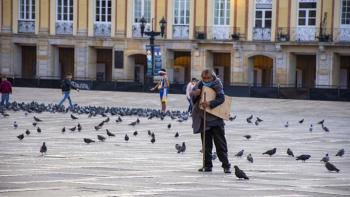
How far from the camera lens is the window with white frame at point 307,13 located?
49250 millimetres

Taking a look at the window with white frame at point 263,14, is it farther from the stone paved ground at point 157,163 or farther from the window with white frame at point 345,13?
the stone paved ground at point 157,163

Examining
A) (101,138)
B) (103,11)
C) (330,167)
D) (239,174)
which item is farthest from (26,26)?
(239,174)

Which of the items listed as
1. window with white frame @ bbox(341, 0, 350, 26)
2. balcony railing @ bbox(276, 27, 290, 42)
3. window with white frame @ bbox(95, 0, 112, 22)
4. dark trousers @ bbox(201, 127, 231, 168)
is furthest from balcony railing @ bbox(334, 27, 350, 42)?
dark trousers @ bbox(201, 127, 231, 168)

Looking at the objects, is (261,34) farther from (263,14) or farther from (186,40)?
(186,40)

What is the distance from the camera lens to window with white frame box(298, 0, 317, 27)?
1939 inches

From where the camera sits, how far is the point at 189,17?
5172 centimetres

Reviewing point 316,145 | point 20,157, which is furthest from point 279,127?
point 20,157

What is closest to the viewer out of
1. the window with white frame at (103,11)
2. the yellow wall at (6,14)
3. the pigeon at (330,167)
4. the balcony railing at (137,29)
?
the pigeon at (330,167)

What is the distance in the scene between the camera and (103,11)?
5372cm

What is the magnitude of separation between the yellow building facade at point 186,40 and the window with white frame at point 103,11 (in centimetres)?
6

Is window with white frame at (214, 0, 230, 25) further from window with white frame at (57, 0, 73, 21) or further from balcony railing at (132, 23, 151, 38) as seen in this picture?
window with white frame at (57, 0, 73, 21)

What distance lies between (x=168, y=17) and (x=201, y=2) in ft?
6.98

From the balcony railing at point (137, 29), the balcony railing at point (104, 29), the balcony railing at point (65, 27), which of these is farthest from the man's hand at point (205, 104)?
the balcony railing at point (65, 27)

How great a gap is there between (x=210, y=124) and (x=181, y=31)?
3911cm
